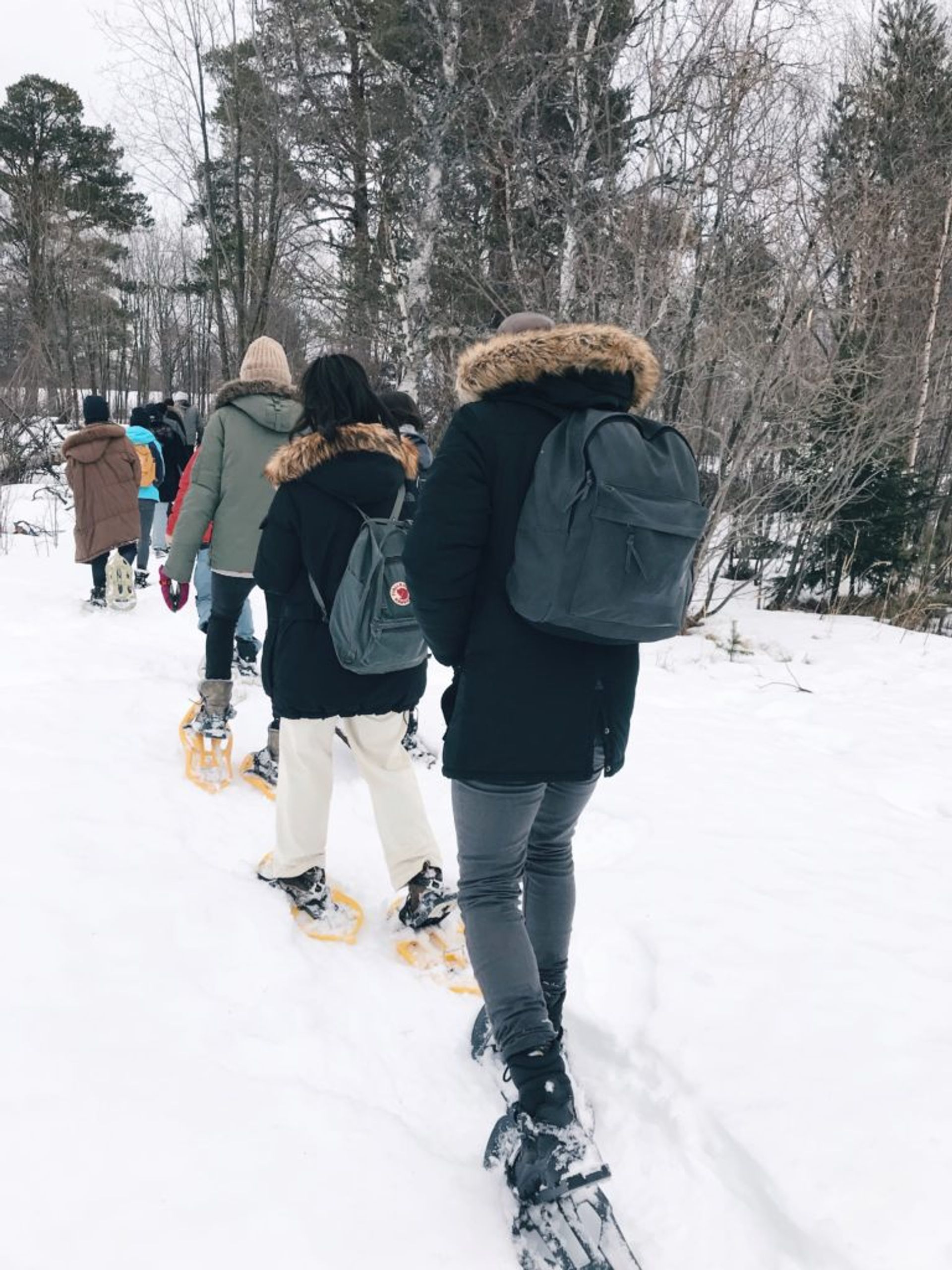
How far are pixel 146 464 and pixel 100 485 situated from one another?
120 centimetres

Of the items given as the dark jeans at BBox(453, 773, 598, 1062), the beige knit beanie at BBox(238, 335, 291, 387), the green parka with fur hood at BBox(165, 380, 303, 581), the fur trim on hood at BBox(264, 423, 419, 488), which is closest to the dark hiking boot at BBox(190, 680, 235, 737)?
the green parka with fur hood at BBox(165, 380, 303, 581)

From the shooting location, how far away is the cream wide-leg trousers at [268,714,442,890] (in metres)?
2.70

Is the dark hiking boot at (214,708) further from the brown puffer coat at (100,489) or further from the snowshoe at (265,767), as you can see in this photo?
the brown puffer coat at (100,489)

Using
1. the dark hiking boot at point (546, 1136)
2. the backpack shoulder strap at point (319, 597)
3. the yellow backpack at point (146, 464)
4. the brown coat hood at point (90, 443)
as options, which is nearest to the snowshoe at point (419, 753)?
the backpack shoulder strap at point (319, 597)

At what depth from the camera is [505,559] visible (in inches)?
65.5

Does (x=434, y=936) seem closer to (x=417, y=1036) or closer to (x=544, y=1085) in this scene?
(x=417, y=1036)

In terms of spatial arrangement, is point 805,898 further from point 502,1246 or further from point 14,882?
point 14,882

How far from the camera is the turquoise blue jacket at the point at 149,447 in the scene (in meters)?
7.79

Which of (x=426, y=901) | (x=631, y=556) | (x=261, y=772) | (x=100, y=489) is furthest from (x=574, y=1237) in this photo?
(x=100, y=489)

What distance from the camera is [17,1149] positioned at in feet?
5.15

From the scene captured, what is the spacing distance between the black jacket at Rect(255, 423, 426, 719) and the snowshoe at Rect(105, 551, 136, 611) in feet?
15.8

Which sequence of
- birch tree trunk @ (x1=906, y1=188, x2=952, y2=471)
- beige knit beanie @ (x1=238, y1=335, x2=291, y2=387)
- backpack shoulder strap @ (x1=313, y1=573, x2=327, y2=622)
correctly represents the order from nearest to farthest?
backpack shoulder strap @ (x1=313, y1=573, x2=327, y2=622)
beige knit beanie @ (x1=238, y1=335, x2=291, y2=387)
birch tree trunk @ (x1=906, y1=188, x2=952, y2=471)

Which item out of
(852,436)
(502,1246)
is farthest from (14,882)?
(852,436)

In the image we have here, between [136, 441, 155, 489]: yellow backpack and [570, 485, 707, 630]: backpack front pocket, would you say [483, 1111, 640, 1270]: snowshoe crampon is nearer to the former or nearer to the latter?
[570, 485, 707, 630]: backpack front pocket
